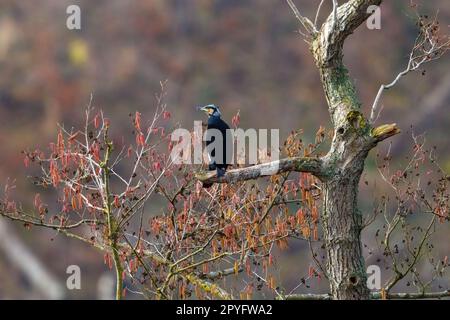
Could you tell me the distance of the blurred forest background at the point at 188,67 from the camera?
1715 inches

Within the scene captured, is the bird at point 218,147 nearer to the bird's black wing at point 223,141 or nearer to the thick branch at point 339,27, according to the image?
the bird's black wing at point 223,141

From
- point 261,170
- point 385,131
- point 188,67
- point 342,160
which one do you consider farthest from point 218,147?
point 188,67

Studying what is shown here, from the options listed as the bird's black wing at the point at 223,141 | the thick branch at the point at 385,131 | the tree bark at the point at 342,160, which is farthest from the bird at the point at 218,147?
the thick branch at the point at 385,131

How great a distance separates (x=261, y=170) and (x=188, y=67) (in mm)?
38633

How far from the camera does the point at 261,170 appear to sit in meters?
9.54

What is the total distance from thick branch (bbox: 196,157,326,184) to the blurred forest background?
29.8m

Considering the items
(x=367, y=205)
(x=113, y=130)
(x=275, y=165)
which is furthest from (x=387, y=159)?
(x=113, y=130)

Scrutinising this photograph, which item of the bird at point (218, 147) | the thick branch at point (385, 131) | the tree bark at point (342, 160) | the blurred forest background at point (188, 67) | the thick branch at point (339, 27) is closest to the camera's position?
the thick branch at point (385, 131)

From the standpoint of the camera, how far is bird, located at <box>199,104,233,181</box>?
9906 mm

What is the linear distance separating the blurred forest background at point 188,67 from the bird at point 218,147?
94.8 ft

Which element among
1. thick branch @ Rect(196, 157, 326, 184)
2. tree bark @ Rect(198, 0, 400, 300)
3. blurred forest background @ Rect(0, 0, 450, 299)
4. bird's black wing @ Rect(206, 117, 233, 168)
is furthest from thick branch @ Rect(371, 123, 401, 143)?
blurred forest background @ Rect(0, 0, 450, 299)

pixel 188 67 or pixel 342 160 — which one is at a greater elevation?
pixel 188 67

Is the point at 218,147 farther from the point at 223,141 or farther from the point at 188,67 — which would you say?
the point at 188,67
